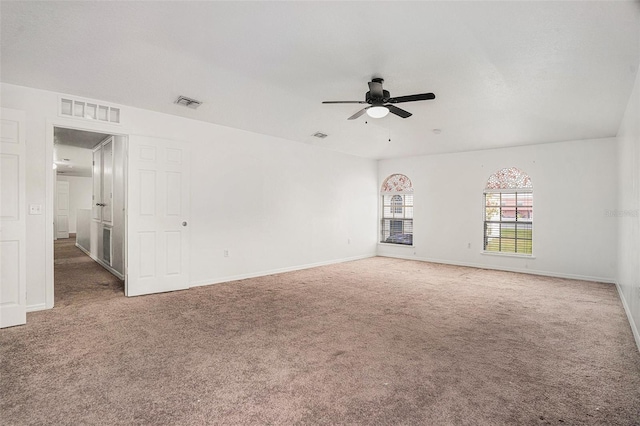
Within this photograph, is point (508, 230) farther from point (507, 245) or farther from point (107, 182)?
point (107, 182)

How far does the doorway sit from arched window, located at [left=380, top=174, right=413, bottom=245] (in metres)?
6.31

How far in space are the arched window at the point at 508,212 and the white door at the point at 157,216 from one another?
251 inches

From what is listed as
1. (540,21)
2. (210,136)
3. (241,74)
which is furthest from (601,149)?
(210,136)

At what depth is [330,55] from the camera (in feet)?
10.4

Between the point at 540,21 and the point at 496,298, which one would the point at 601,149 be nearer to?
the point at 496,298

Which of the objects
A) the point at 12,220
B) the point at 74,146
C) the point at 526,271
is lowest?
the point at 526,271

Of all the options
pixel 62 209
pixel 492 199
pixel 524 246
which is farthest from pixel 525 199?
pixel 62 209

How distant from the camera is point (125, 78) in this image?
3693 mm

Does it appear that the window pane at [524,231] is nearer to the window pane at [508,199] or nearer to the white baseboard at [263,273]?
the window pane at [508,199]

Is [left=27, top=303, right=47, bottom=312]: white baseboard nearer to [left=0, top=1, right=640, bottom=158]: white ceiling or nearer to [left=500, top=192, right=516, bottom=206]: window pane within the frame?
[left=0, top=1, right=640, bottom=158]: white ceiling

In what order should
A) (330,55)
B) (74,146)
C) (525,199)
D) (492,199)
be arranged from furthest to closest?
(74,146)
(492,199)
(525,199)
(330,55)

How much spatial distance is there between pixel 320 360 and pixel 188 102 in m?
3.74

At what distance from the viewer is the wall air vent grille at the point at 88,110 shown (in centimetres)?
412

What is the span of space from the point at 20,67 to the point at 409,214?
307 inches
